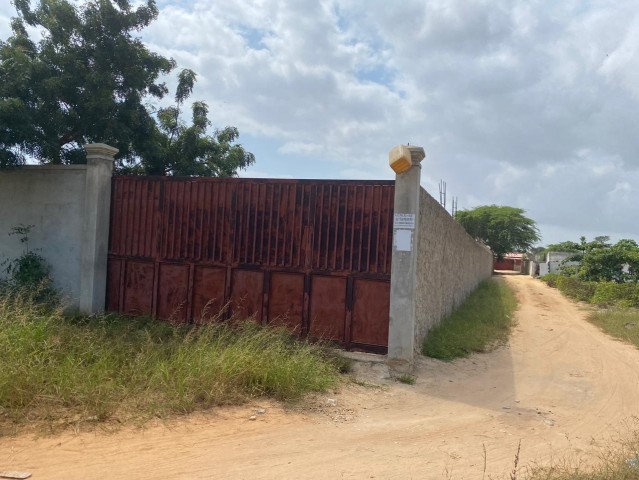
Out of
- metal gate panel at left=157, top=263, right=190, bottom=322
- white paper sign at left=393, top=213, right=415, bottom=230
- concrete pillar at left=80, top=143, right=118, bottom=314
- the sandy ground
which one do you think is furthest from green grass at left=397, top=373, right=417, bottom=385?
concrete pillar at left=80, top=143, right=118, bottom=314

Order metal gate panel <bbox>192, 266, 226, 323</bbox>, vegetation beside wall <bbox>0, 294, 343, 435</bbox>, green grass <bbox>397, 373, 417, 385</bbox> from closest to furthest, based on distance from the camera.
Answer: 1. vegetation beside wall <bbox>0, 294, 343, 435</bbox>
2. green grass <bbox>397, 373, 417, 385</bbox>
3. metal gate panel <bbox>192, 266, 226, 323</bbox>

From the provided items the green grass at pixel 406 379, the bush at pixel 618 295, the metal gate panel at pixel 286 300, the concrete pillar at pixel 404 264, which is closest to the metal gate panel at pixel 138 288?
the metal gate panel at pixel 286 300

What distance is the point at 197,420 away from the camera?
15.2ft

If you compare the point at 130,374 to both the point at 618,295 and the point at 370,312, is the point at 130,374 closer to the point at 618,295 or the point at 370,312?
the point at 370,312

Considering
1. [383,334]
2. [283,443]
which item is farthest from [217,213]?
[283,443]

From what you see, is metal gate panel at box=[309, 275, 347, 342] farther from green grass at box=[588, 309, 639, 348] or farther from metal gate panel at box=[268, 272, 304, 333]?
green grass at box=[588, 309, 639, 348]

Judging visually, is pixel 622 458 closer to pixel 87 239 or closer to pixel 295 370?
pixel 295 370

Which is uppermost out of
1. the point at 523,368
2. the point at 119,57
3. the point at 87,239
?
the point at 119,57

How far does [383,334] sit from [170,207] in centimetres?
406

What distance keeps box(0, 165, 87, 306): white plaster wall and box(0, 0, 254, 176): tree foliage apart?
0.53 m

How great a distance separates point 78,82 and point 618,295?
1898 centimetres

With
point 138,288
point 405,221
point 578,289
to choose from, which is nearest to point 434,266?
point 405,221

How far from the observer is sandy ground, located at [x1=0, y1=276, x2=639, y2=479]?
3764mm

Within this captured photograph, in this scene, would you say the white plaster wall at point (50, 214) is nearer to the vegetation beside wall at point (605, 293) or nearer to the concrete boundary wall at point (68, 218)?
the concrete boundary wall at point (68, 218)
